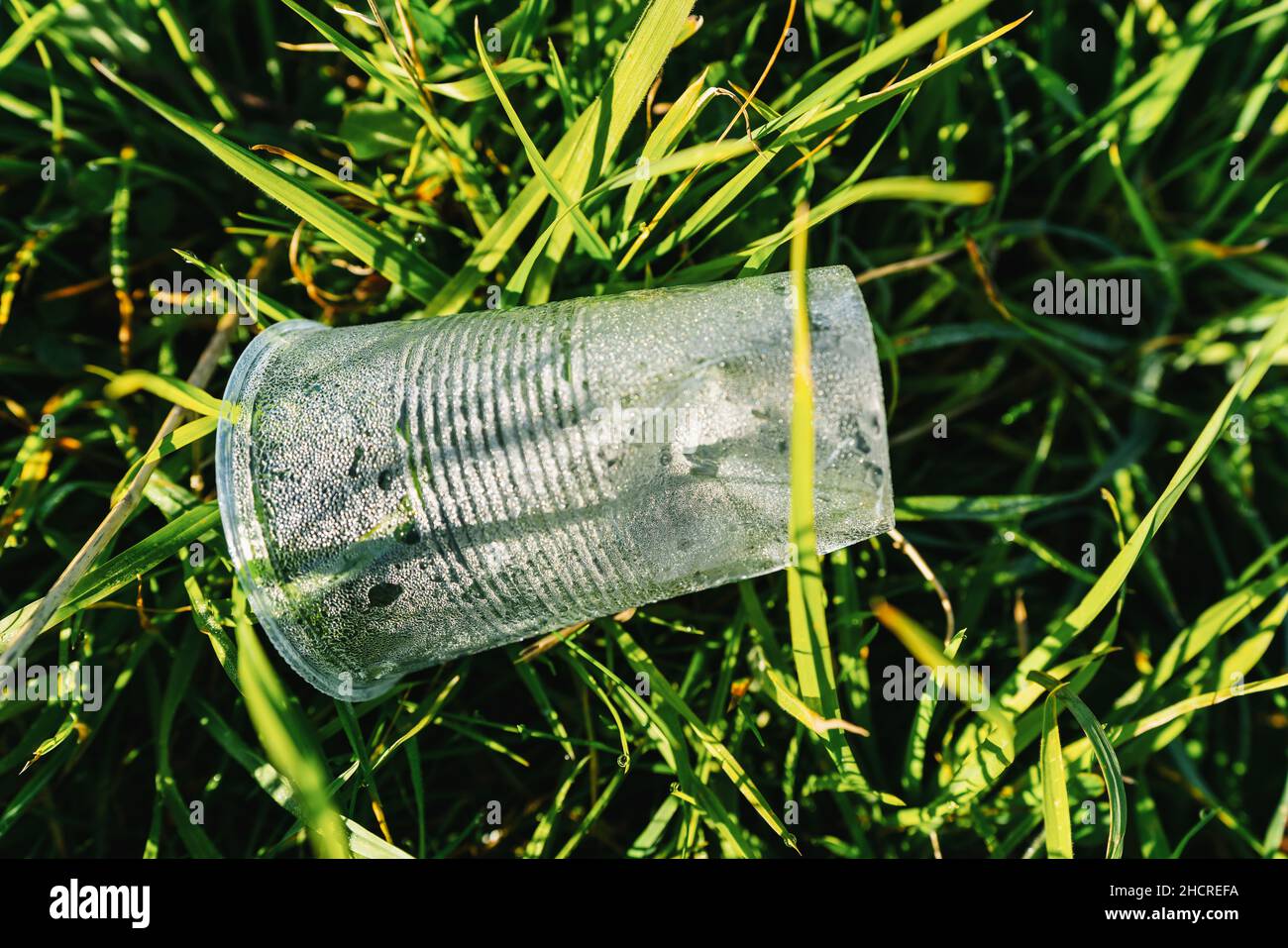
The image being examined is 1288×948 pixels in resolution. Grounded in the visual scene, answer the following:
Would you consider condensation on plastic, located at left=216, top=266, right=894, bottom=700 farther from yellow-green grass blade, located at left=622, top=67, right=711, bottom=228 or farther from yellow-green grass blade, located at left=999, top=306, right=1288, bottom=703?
yellow-green grass blade, located at left=999, top=306, right=1288, bottom=703

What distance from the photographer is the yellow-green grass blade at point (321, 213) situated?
Result: 878mm

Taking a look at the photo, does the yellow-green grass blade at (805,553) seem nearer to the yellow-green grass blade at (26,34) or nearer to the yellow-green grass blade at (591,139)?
the yellow-green grass blade at (591,139)

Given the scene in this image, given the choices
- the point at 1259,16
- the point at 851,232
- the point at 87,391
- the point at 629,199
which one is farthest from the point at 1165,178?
the point at 87,391

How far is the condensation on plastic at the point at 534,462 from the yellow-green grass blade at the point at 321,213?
0.14m

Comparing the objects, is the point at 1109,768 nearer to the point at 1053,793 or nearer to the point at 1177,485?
the point at 1053,793

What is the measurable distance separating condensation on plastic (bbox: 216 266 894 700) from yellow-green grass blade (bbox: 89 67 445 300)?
0.14 meters

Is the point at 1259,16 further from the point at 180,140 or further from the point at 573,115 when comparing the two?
the point at 180,140

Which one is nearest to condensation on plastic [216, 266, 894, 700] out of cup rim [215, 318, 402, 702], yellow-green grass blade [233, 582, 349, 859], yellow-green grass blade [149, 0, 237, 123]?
cup rim [215, 318, 402, 702]

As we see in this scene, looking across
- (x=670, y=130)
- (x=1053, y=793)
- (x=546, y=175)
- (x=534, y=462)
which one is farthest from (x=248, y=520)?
(x=1053, y=793)

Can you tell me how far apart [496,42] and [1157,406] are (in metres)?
0.93

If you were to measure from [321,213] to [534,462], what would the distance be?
0.38m

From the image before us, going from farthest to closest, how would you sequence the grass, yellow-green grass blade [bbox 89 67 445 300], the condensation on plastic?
the grass → yellow-green grass blade [bbox 89 67 445 300] → the condensation on plastic

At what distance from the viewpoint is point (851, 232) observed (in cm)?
119

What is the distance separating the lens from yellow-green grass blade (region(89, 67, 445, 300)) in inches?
34.6
